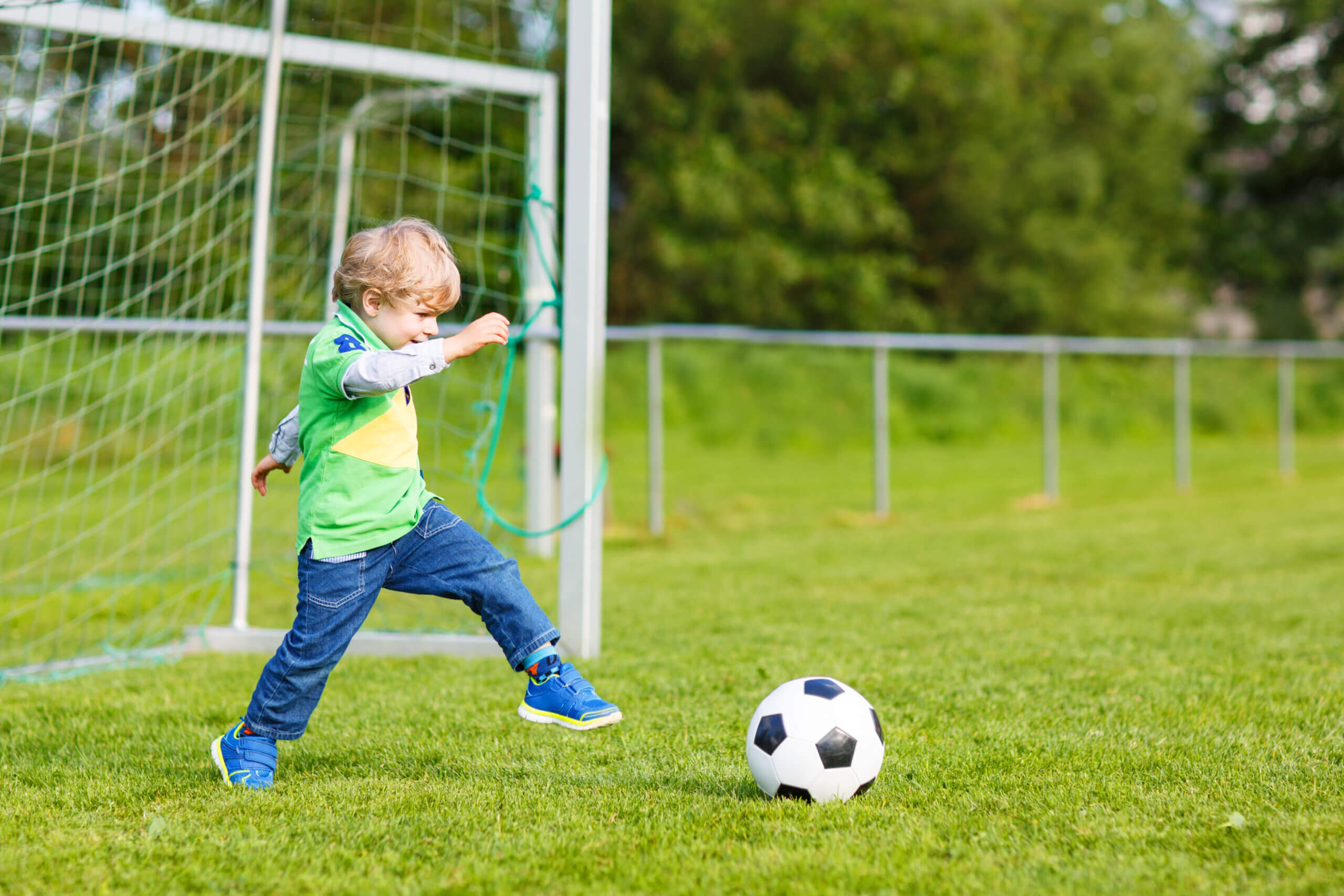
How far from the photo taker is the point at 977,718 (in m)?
3.66

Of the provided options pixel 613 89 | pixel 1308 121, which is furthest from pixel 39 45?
pixel 1308 121

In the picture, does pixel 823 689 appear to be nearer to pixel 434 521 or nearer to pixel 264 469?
pixel 434 521

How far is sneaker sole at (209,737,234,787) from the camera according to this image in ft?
9.96

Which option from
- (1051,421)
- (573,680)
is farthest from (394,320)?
(1051,421)

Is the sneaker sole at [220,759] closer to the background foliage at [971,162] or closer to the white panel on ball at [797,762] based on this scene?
the white panel on ball at [797,762]

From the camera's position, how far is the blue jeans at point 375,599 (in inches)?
117

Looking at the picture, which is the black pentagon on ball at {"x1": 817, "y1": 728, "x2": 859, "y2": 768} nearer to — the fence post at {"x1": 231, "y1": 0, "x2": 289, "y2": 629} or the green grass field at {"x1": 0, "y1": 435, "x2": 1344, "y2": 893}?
the green grass field at {"x1": 0, "y1": 435, "x2": 1344, "y2": 893}

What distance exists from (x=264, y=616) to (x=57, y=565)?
2.38 meters

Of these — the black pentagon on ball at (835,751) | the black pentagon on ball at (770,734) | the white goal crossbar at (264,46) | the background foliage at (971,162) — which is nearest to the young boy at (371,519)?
the black pentagon on ball at (770,734)

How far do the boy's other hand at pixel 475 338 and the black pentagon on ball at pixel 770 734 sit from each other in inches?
43.7

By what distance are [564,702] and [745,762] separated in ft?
1.75

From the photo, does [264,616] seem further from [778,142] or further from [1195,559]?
[778,142]

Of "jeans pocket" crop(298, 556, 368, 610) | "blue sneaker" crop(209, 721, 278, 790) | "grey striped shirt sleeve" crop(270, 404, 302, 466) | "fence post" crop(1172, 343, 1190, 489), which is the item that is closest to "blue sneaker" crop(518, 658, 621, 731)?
"jeans pocket" crop(298, 556, 368, 610)

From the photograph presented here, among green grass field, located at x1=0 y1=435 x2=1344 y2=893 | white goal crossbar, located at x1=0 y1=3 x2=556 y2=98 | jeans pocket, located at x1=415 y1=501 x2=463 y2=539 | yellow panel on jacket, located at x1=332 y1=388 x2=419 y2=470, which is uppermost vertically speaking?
white goal crossbar, located at x1=0 y1=3 x2=556 y2=98
